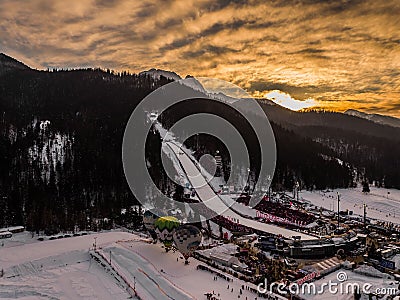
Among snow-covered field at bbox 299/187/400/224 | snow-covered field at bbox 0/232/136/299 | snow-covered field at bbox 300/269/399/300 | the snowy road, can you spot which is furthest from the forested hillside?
snow-covered field at bbox 300/269/399/300

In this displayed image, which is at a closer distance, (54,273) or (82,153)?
(54,273)

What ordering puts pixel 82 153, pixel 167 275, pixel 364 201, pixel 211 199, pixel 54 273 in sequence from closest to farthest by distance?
pixel 167 275 → pixel 54 273 → pixel 211 199 → pixel 364 201 → pixel 82 153

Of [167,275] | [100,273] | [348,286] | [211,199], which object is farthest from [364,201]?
[100,273]

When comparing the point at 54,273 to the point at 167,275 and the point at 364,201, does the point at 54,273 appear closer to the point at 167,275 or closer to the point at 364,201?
the point at 167,275

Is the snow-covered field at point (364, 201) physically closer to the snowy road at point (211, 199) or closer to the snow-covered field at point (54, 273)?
the snowy road at point (211, 199)

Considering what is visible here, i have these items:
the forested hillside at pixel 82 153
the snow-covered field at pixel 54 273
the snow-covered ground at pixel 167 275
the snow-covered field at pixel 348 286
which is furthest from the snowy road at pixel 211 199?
the snow-covered field at pixel 54 273

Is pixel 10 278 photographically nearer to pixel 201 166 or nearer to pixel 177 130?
pixel 201 166
